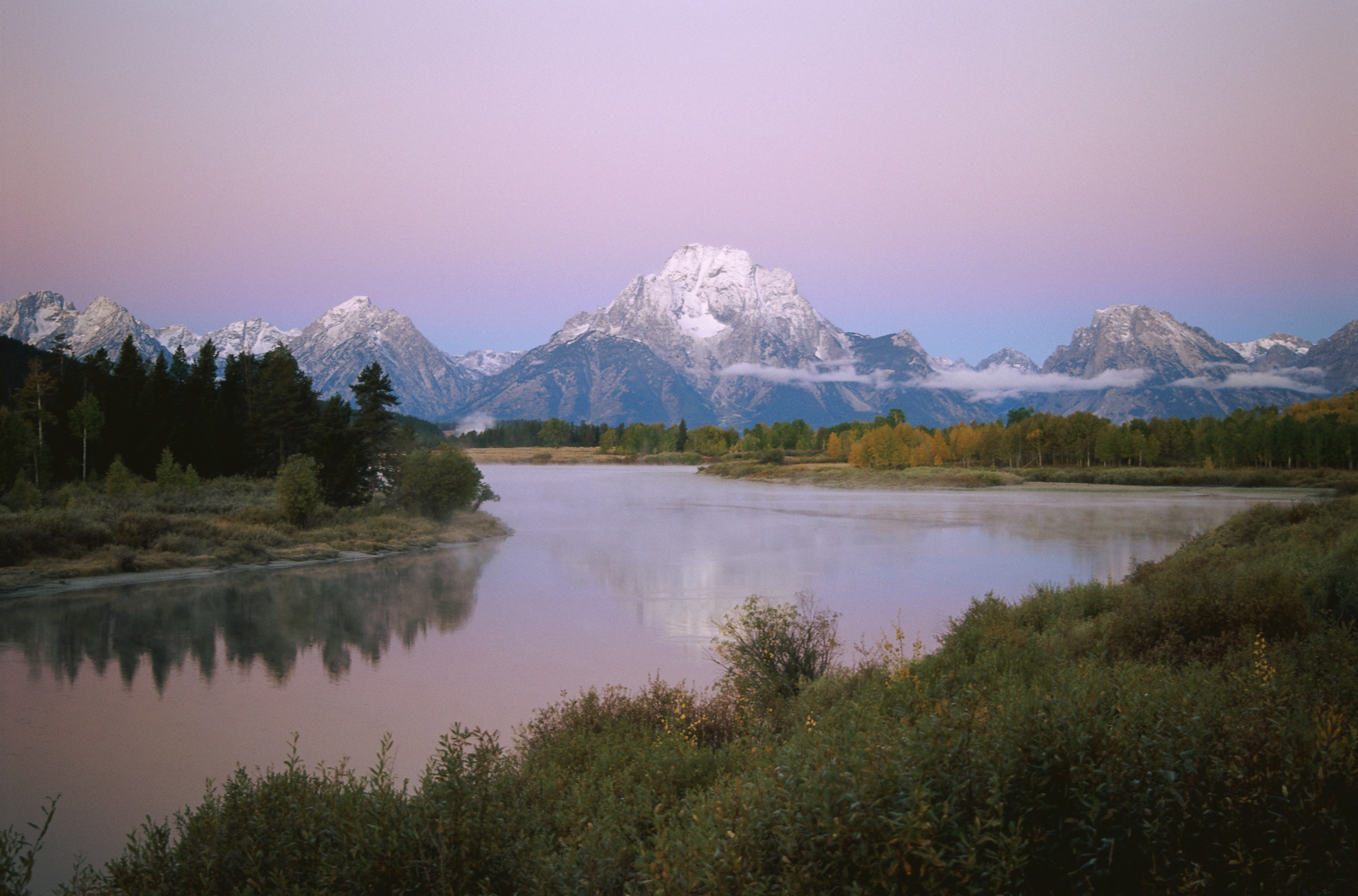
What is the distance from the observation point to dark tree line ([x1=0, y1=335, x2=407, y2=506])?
40.1 meters

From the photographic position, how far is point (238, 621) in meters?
20.1

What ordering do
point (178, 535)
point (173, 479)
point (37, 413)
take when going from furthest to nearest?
point (37, 413), point (173, 479), point (178, 535)

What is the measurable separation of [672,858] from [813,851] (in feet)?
2.35

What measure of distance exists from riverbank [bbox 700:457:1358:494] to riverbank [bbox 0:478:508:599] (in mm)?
66393

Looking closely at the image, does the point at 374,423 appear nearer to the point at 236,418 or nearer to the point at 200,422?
the point at 200,422

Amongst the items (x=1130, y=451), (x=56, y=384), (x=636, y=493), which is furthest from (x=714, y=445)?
(x=56, y=384)

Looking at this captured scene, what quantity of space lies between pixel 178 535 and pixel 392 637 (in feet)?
47.0

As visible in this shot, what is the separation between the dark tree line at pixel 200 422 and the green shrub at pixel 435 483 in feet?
5.44

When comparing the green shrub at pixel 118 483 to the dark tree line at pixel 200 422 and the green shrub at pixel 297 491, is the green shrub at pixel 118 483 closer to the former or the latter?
the dark tree line at pixel 200 422

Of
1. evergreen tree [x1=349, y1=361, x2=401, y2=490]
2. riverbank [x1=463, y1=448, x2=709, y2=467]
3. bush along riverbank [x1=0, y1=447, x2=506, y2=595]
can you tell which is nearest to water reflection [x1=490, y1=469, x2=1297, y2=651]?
bush along riverbank [x1=0, y1=447, x2=506, y2=595]

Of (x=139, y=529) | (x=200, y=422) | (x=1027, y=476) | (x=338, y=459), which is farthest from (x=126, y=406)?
(x=1027, y=476)

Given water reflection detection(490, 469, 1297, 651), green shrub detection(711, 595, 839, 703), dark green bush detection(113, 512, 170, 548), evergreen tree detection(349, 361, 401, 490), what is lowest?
water reflection detection(490, 469, 1297, 651)

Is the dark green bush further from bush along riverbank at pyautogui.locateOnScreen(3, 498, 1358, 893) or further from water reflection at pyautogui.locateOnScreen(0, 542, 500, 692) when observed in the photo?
bush along riverbank at pyautogui.locateOnScreen(3, 498, 1358, 893)

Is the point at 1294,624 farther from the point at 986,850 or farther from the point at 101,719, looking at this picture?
the point at 101,719
